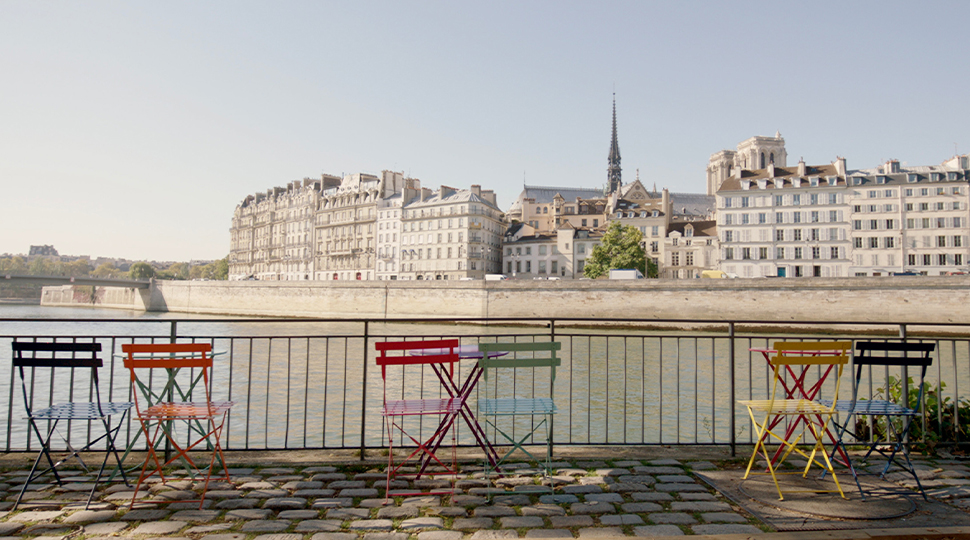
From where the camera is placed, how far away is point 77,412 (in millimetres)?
4641

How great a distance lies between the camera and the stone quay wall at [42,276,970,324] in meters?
34.0

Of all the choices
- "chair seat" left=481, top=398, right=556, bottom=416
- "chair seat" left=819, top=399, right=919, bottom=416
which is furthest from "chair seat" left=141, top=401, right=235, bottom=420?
"chair seat" left=819, top=399, right=919, bottom=416

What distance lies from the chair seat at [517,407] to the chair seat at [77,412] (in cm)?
279

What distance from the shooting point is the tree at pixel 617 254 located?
56.3m

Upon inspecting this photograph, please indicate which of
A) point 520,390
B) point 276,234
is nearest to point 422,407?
point 520,390

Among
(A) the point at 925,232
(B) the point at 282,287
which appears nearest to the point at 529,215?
(B) the point at 282,287

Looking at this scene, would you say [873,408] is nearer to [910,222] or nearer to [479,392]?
[479,392]

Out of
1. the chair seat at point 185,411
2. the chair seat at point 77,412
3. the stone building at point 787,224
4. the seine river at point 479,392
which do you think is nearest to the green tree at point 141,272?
the stone building at point 787,224

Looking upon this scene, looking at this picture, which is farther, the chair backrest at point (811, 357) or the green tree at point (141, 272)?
the green tree at point (141, 272)

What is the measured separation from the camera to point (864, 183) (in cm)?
5462

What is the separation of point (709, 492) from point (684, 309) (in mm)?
36240

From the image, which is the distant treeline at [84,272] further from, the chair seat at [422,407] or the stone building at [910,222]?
the chair seat at [422,407]

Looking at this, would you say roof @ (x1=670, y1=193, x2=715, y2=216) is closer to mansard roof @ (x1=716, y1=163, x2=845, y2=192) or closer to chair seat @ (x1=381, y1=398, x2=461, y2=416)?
mansard roof @ (x1=716, y1=163, x2=845, y2=192)

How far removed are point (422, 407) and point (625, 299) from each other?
122 ft
